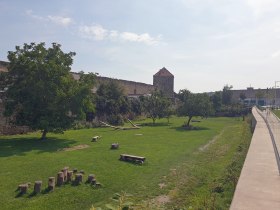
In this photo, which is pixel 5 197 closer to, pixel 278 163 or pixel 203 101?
pixel 278 163

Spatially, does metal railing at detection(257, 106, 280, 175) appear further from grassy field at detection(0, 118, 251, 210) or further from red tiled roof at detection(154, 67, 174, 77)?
red tiled roof at detection(154, 67, 174, 77)

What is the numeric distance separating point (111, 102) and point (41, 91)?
18.4 m

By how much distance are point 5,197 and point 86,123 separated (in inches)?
957

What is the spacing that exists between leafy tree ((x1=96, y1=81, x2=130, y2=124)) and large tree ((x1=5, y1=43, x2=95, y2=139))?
15.3 metres

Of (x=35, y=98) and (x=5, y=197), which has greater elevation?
(x=35, y=98)

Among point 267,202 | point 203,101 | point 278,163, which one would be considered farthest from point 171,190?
point 203,101

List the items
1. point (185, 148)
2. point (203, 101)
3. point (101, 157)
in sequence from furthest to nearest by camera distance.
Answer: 1. point (203, 101)
2. point (185, 148)
3. point (101, 157)

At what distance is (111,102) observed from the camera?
39938 mm

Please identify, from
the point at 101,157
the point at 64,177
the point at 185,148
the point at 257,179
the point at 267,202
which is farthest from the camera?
the point at 185,148

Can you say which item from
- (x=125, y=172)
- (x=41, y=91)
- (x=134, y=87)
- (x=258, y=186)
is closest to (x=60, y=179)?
(x=125, y=172)

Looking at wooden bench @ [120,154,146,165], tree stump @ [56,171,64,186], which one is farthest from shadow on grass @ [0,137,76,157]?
tree stump @ [56,171,64,186]

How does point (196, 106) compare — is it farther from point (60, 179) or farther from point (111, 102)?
point (60, 179)

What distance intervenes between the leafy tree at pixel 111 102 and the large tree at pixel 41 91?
50.1ft

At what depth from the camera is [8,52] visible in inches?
886
